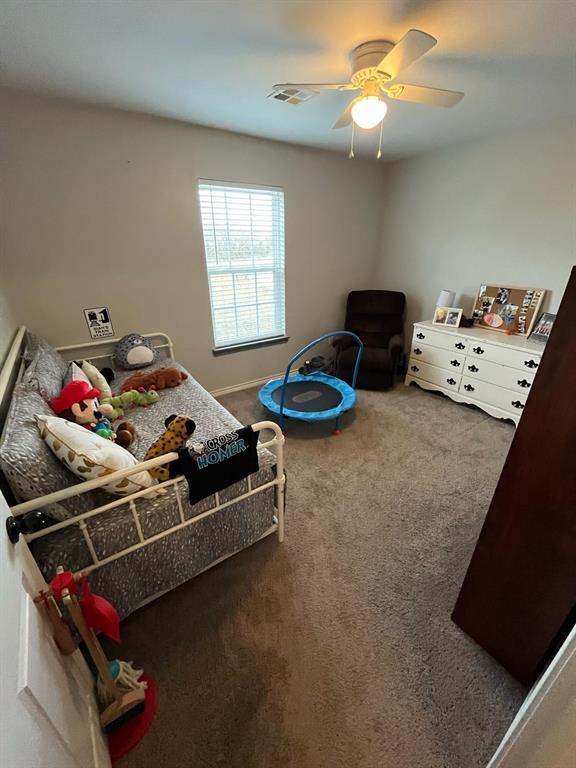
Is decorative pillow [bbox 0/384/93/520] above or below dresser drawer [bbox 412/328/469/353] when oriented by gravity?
above

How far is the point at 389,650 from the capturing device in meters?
1.28

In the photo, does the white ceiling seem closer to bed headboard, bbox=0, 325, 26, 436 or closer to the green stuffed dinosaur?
bed headboard, bbox=0, 325, 26, 436

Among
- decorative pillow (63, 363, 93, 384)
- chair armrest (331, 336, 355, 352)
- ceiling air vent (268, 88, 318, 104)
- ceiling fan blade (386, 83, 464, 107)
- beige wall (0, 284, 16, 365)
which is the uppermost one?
ceiling air vent (268, 88, 318, 104)

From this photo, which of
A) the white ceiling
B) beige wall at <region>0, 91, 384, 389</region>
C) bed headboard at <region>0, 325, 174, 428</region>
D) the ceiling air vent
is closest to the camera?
the white ceiling

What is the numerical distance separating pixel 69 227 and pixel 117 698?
267 cm

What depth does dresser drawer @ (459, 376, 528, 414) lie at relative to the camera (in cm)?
271

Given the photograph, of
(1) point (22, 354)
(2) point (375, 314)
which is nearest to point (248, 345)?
(2) point (375, 314)

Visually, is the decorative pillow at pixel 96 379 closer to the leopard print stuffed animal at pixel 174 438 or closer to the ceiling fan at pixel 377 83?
the leopard print stuffed animal at pixel 174 438

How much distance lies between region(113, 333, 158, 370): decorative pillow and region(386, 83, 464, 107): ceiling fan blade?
2.27 m

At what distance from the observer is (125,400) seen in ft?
6.81

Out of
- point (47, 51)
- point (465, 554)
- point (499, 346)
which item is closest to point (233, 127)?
point (47, 51)

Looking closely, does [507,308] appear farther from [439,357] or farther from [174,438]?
[174,438]

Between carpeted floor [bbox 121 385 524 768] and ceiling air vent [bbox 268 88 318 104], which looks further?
ceiling air vent [bbox 268 88 318 104]

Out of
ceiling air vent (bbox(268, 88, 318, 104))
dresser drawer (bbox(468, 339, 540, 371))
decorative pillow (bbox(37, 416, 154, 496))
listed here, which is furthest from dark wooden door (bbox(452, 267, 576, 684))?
dresser drawer (bbox(468, 339, 540, 371))
